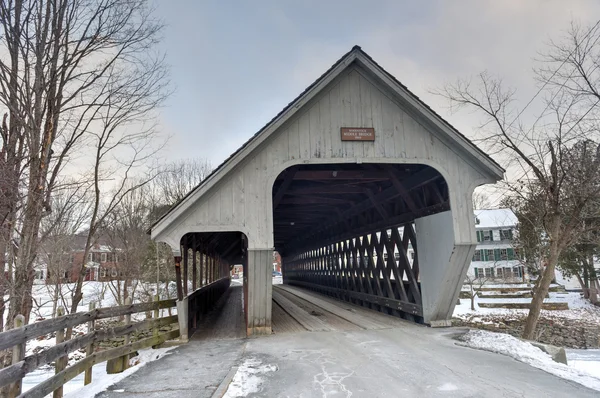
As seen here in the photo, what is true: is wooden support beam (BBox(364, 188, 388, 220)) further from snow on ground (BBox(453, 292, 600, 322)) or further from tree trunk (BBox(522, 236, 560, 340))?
snow on ground (BBox(453, 292, 600, 322))

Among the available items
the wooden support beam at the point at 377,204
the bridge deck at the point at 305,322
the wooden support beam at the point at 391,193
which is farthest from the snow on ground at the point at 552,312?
the wooden support beam at the point at 377,204

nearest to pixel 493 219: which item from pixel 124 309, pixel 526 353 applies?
pixel 526 353

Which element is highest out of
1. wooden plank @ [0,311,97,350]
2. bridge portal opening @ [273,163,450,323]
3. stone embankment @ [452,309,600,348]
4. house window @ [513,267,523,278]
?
bridge portal opening @ [273,163,450,323]

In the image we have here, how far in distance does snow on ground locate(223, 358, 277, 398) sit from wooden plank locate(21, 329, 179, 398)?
1739mm

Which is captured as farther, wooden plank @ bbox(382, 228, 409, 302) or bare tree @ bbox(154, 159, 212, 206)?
bare tree @ bbox(154, 159, 212, 206)

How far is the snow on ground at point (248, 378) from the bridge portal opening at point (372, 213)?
3.89 meters

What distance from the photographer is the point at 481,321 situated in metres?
17.3

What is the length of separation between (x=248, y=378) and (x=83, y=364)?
207 centimetres

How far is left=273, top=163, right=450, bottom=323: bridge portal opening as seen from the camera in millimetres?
7969

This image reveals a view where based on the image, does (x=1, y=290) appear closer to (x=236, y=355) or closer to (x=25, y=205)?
(x=25, y=205)

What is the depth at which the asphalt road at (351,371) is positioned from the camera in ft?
12.9

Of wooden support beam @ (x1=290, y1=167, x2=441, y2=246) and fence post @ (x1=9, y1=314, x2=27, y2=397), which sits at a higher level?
wooden support beam @ (x1=290, y1=167, x2=441, y2=246)

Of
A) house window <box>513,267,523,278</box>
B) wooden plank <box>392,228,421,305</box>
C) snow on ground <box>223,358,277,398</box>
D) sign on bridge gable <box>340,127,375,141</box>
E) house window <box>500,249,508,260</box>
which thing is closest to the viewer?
snow on ground <box>223,358,277,398</box>

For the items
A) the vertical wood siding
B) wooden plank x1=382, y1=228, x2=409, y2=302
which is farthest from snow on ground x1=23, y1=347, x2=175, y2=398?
wooden plank x1=382, y1=228, x2=409, y2=302
